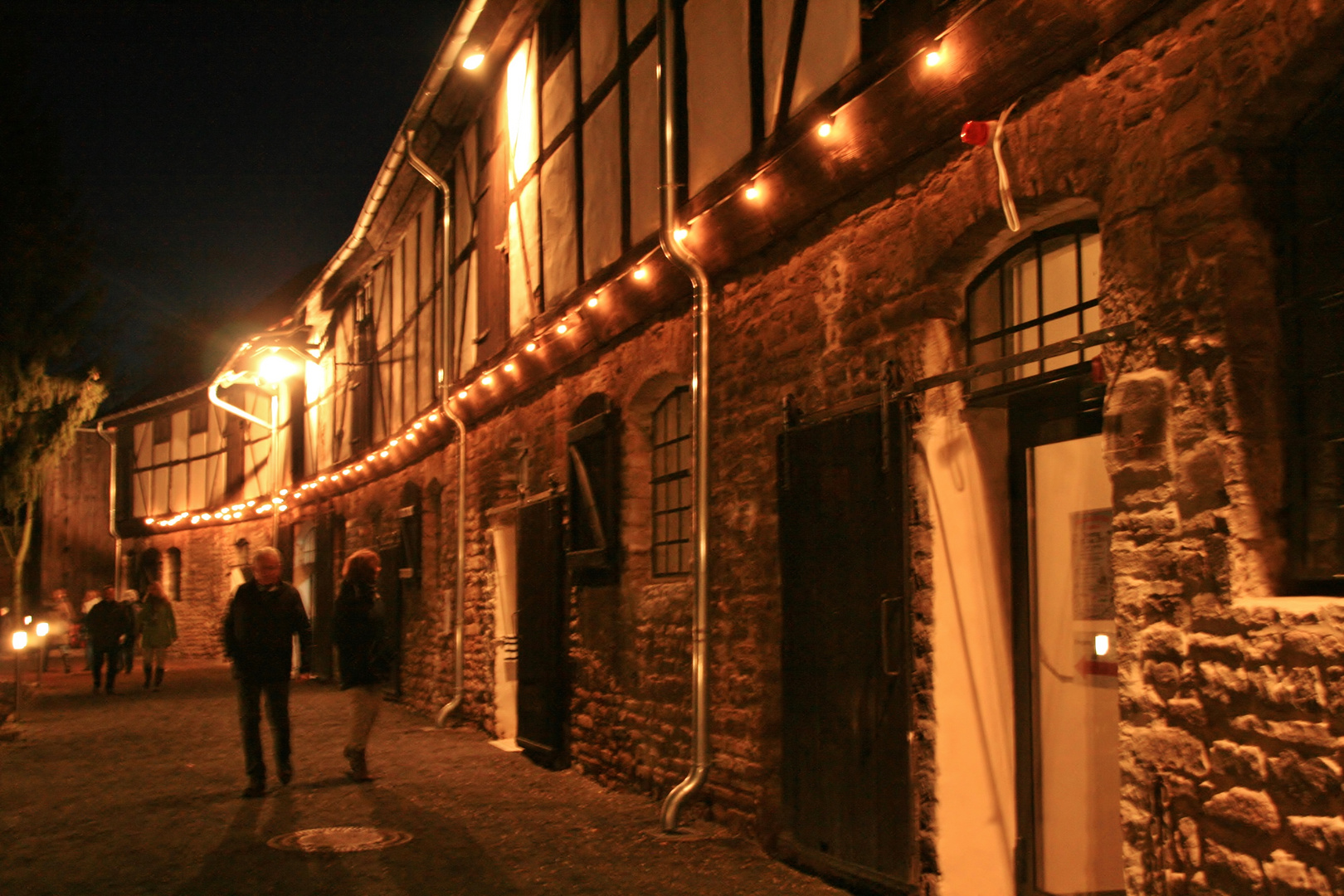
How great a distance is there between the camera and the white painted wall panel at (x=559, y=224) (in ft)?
30.0

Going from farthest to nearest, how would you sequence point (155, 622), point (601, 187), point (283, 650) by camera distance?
1. point (155, 622)
2. point (601, 187)
3. point (283, 650)

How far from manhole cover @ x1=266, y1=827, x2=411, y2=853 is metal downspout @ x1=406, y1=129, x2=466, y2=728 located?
5.20 m

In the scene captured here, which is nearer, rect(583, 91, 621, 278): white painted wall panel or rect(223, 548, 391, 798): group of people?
rect(223, 548, 391, 798): group of people

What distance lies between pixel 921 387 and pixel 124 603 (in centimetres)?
1443

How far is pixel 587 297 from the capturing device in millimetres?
8398

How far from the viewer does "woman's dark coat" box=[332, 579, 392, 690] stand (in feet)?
26.2

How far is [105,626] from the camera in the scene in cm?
1580

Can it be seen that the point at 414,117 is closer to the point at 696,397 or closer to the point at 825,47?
the point at 696,397

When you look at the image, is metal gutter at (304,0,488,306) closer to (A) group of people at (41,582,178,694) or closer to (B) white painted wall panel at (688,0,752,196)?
(B) white painted wall panel at (688,0,752,196)

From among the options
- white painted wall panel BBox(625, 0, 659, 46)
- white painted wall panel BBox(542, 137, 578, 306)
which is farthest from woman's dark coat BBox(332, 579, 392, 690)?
white painted wall panel BBox(625, 0, 659, 46)

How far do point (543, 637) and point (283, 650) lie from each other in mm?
2272

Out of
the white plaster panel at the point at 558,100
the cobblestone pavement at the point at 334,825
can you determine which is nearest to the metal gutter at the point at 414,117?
the white plaster panel at the point at 558,100

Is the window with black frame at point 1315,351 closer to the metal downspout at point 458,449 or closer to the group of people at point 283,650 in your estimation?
the group of people at point 283,650

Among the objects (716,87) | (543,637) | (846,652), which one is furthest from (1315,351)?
(543,637)
